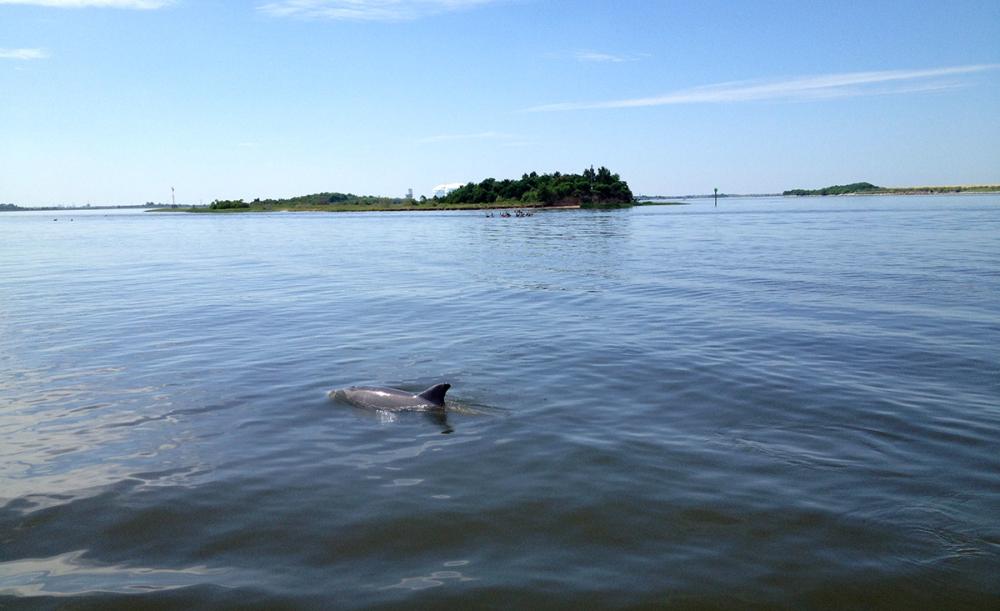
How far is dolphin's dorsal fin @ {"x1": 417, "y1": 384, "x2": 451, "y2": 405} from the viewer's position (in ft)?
40.5

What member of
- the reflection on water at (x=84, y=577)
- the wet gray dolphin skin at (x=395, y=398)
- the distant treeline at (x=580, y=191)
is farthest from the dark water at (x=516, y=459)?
the distant treeline at (x=580, y=191)

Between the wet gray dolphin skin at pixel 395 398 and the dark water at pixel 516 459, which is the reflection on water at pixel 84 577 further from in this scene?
the wet gray dolphin skin at pixel 395 398

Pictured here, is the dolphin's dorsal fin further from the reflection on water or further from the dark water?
the reflection on water

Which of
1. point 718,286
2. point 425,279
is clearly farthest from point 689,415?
point 425,279

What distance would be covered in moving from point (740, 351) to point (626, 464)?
803 centimetres

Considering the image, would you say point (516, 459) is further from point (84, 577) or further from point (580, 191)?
point (580, 191)

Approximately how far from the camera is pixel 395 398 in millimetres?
12688

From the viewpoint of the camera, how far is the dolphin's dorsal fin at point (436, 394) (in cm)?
1235

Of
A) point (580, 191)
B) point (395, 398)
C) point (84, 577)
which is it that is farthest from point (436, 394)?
point (580, 191)

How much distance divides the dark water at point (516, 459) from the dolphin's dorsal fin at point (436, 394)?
42 centimetres

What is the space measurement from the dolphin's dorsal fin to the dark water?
0.42 m

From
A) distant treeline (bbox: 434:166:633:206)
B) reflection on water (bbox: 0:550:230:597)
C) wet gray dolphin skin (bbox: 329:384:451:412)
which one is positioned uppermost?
distant treeline (bbox: 434:166:633:206)

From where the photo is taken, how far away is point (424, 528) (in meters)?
7.99

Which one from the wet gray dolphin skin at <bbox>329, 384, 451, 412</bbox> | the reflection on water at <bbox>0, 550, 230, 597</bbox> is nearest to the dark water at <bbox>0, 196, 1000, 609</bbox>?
the reflection on water at <bbox>0, 550, 230, 597</bbox>
